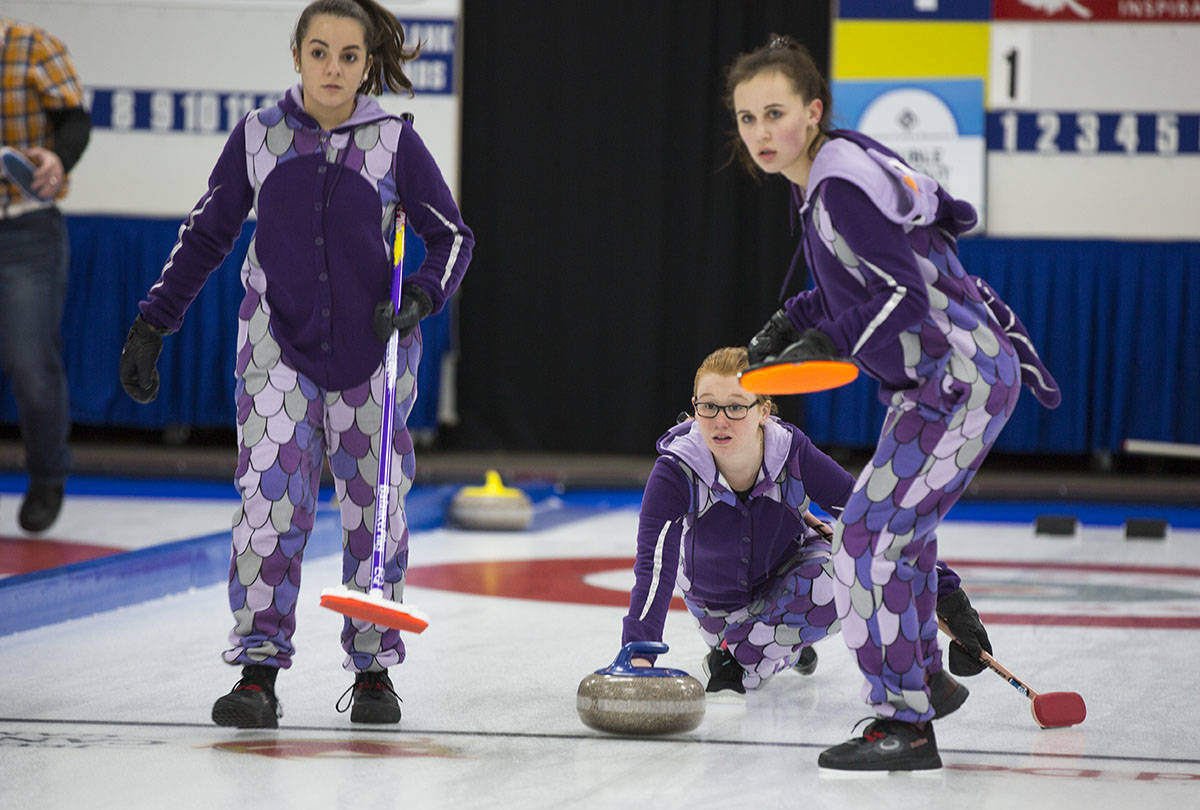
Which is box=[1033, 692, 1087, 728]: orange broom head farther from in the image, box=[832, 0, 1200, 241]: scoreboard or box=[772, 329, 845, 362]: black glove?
box=[832, 0, 1200, 241]: scoreboard

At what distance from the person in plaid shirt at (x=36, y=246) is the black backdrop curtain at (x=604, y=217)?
12.7 ft

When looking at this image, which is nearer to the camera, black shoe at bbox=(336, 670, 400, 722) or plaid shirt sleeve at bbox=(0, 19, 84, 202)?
black shoe at bbox=(336, 670, 400, 722)

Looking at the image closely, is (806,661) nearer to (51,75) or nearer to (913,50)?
(51,75)

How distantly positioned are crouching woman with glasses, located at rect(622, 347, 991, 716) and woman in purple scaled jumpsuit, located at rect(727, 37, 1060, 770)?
524mm

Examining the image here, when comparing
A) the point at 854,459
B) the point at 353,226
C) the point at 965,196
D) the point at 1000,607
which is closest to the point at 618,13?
the point at 965,196

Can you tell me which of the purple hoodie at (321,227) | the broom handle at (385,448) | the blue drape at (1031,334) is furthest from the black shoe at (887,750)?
the blue drape at (1031,334)

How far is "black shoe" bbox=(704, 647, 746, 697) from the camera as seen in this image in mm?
3139

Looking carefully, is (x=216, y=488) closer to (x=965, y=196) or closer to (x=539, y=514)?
(x=539, y=514)

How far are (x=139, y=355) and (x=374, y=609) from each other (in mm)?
725

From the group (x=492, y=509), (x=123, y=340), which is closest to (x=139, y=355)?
(x=492, y=509)

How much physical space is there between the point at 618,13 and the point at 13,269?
182 inches

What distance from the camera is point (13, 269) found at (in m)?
4.81

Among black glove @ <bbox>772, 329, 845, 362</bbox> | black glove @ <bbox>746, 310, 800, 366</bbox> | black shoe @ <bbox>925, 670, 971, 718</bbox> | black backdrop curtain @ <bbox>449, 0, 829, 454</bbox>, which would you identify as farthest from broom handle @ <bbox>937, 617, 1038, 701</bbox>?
black backdrop curtain @ <bbox>449, 0, 829, 454</bbox>

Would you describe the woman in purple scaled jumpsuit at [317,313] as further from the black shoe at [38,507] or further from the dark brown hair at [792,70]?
the black shoe at [38,507]
